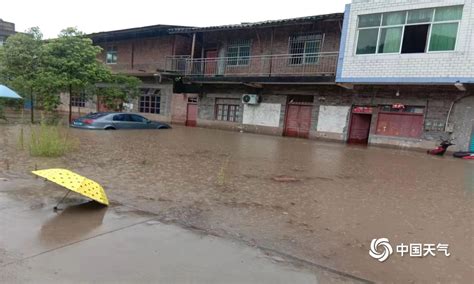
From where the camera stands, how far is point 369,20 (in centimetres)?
1510

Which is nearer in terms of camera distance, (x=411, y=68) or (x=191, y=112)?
(x=411, y=68)

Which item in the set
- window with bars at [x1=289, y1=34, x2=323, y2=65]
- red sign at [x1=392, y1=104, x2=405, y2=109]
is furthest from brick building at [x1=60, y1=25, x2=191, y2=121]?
red sign at [x1=392, y1=104, x2=405, y2=109]

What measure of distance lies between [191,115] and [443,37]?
1531cm

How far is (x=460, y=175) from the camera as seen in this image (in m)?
9.27

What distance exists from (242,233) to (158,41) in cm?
2289

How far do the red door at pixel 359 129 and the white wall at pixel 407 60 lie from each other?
2480mm

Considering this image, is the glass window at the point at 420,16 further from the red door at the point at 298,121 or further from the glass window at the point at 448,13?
the red door at the point at 298,121

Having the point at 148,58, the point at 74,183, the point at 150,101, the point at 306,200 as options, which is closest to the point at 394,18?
the point at 306,200

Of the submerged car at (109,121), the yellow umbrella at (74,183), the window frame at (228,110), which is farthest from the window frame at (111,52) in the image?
the yellow umbrella at (74,183)

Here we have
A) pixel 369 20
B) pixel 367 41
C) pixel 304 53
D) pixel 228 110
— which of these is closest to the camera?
pixel 369 20

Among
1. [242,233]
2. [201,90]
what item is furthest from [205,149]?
[201,90]

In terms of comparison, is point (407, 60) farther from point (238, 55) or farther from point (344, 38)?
point (238, 55)

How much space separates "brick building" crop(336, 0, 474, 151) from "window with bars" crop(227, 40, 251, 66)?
689 centimetres

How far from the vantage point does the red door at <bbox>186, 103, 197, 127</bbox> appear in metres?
23.4
